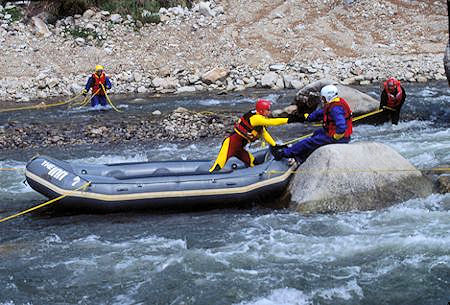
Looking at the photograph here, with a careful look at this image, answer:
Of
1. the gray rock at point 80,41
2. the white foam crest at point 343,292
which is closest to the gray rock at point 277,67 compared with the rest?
the gray rock at point 80,41

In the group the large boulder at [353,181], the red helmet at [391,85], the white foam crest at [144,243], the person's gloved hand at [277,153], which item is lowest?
the white foam crest at [144,243]

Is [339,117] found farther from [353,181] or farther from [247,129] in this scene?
[247,129]

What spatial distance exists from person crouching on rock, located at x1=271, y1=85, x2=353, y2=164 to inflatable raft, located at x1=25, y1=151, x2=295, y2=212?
25cm

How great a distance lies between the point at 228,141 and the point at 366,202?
6.65 ft

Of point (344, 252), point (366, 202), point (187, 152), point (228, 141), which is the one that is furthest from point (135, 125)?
point (344, 252)

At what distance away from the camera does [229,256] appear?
6.36m

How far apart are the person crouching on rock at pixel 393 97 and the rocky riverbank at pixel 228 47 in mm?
4928

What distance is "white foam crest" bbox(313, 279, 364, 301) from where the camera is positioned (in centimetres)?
543

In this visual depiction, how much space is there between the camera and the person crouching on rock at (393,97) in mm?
11891

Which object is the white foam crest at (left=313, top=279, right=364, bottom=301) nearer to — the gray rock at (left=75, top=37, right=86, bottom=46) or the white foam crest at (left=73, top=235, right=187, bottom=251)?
the white foam crest at (left=73, top=235, right=187, bottom=251)

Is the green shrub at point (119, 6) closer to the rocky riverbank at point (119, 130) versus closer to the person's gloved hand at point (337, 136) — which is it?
the rocky riverbank at point (119, 130)

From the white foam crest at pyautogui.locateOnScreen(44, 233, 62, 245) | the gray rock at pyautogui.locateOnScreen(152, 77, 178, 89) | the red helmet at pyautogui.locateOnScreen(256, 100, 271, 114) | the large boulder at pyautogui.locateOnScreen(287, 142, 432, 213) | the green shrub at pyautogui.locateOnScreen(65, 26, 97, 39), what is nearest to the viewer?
the white foam crest at pyautogui.locateOnScreen(44, 233, 62, 245)

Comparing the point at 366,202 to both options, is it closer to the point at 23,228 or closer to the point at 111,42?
the point at 23,228

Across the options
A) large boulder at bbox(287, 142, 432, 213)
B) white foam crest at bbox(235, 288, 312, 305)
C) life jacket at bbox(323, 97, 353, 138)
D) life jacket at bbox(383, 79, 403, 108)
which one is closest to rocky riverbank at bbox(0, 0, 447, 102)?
life jacket at bbox(383, 79, 403, 108)
